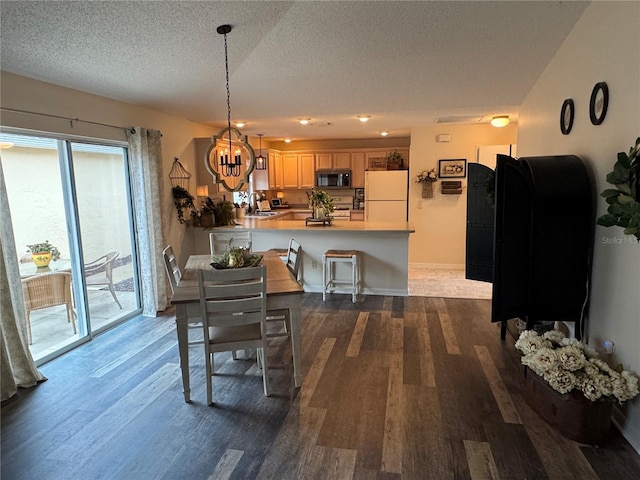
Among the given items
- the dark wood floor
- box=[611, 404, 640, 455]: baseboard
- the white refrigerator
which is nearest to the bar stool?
the dark wood floor

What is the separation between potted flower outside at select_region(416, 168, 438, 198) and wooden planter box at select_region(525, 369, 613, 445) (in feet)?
15.4

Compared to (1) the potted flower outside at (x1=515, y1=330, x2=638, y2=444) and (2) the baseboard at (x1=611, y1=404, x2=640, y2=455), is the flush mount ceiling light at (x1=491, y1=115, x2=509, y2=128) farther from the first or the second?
(2) the baseboard at (x1=611, y1=404, x2=640, y2=455)

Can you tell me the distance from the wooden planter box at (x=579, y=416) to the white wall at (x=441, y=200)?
4.61 m

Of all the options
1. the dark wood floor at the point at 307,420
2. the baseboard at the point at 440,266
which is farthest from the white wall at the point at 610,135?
the baseboard at the point at 440,266

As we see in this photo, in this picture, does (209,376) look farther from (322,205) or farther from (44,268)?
(322,205)

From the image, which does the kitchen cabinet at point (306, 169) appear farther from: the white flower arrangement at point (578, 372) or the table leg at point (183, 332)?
the white flower arrangement at point (578, 372)

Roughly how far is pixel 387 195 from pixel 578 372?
4918mm

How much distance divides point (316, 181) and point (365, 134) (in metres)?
1.55

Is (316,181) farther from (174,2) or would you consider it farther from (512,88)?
(174,2)

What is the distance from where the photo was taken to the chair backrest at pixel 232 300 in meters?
2.51

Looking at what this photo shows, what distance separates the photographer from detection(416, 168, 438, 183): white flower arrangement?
6578 millimetres

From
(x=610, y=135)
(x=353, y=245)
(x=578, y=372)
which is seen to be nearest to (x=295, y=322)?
(x=578, y=372)

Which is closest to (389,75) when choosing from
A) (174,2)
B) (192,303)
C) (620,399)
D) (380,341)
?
(174,2)

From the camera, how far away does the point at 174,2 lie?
2.61m
